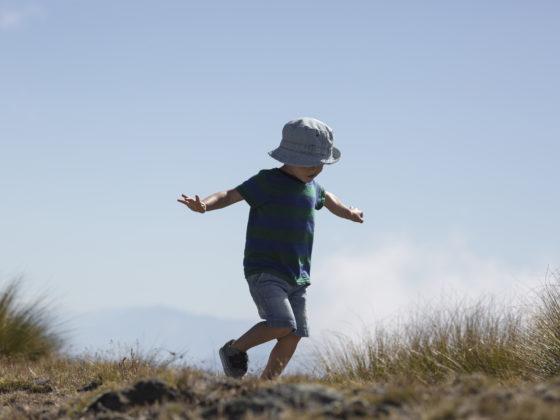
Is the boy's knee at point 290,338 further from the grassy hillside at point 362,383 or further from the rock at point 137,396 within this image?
the rock at point 137,396

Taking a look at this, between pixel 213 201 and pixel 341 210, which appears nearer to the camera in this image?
pixel 213 201

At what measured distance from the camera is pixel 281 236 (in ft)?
18.0

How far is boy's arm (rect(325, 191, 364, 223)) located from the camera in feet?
20.7

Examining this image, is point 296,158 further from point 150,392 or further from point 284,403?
point 284,403

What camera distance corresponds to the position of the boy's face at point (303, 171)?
5.70 m

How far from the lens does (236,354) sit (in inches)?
218

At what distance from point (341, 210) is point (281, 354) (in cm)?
153

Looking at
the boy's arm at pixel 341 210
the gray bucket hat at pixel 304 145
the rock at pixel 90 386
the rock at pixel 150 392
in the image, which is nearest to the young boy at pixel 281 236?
the gray bucket hat at pixel 304 145

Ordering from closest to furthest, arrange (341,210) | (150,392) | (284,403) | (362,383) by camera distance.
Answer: (284,403) → (150,392) → (362,383) → (341,210)

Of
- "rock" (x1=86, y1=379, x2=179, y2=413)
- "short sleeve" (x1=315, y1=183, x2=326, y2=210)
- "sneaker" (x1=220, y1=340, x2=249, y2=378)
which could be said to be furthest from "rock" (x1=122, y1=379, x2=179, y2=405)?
"short sleeve" (x1=315, y1=183, x2=326, y2=210)

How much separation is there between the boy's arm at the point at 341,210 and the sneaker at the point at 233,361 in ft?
5.11

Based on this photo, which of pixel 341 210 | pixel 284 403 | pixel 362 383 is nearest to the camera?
pixel 284 403

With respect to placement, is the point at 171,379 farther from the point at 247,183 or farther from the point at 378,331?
the point at 378,331

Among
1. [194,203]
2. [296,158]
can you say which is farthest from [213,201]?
[296,158]
